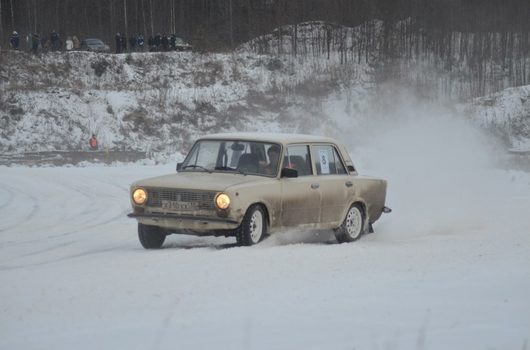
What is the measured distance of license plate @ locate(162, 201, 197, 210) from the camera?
36.4 ft

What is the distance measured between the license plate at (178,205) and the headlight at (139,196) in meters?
0.35

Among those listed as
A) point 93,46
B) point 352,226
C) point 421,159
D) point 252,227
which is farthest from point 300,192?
point 93,46

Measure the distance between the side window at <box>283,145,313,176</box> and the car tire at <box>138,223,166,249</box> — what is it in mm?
1979

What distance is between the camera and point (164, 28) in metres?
76.6

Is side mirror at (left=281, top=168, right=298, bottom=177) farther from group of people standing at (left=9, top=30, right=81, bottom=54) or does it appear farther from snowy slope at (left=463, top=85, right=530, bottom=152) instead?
group of people standing at (left=9, top=30, right=81, bottom=54)

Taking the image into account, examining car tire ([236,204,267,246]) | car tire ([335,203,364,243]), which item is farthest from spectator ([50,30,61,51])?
car tire ([236,204,267,246])

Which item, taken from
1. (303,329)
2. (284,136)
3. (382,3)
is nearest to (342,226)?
(284,136)

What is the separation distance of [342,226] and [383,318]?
20.0 ft

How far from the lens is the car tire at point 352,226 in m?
13.0

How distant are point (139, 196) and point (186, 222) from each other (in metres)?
0.88

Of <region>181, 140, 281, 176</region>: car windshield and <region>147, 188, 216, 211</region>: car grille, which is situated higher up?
<region>181, 140, 281, 176</region>: car windshield

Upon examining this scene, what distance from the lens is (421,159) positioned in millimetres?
33125

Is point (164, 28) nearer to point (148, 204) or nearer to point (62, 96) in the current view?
point (62, 96)

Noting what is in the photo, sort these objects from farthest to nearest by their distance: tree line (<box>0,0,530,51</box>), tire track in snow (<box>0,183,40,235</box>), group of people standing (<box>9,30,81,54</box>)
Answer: tree line (<box>0,0,530,51</box>) < group of people standing (<box>9,30,81,54</box>) < tire track in snow (<box>0,183,40,235</box>)
